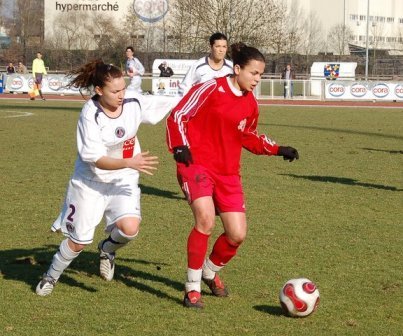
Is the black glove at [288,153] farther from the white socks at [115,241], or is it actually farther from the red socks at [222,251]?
the white socks at [115,241]

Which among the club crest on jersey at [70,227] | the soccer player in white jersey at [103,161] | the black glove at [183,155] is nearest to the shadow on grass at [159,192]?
the soccer player in white jersey at [103,161]

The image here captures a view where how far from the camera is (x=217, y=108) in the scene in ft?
21.7

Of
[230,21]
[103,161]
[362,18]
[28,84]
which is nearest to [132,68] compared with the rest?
[103,161]

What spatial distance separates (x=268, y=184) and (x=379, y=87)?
1147 inches

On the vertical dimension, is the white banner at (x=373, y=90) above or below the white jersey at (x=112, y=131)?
below

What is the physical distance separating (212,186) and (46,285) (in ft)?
4.92

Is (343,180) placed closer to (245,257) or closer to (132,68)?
(245,257)

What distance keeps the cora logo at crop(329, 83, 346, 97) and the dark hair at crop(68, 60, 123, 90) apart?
1414 inches

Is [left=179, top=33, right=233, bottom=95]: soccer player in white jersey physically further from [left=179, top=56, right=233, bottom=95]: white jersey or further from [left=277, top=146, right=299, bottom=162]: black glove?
[left=277, top=146, right=299, bottom=162]: black glove

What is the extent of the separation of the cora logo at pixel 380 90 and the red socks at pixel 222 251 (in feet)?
117

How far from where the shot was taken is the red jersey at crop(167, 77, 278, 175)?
661 centimetres

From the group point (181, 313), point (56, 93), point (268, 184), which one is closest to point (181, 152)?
point (181, 313)

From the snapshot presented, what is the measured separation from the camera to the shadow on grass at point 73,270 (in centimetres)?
734

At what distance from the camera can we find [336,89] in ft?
139
